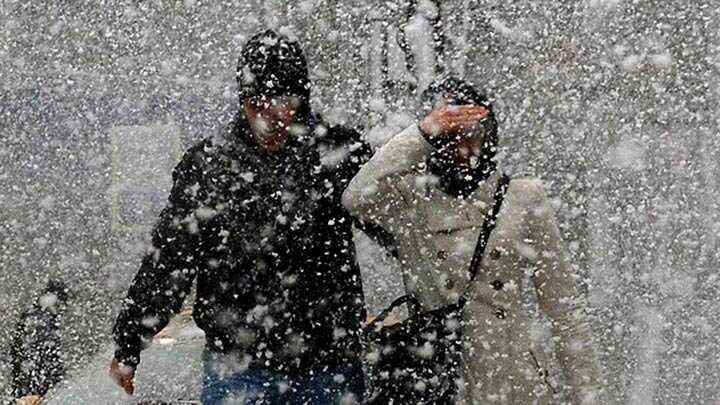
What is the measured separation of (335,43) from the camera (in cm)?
Answer: 859

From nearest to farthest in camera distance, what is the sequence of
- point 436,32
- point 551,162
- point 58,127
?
point 436,32
point 551,162
point 58,127

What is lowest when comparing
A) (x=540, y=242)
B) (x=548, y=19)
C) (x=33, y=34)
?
(x=33, y=34)

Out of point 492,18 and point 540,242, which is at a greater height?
point 540,242

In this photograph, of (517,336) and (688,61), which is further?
(688,61)

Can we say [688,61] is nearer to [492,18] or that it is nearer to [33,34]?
[492,18]

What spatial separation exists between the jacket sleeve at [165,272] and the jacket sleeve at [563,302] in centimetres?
75

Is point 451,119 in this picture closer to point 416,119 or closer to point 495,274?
point 495,274

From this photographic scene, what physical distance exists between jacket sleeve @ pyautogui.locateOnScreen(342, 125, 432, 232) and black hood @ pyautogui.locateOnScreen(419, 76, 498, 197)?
0.06 metres

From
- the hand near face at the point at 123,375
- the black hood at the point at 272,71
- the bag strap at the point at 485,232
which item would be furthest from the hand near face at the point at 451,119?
the hand near face at the point at 123,375

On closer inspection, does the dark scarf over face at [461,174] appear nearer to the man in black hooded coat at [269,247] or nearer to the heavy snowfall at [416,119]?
the man in black hooded coat at [269,247]

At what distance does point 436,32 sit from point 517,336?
435 centimetres

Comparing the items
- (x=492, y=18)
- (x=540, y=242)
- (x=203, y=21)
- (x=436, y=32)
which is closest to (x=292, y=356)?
(x=540, y=242)

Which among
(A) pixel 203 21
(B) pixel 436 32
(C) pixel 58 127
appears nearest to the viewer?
(B) pixel 436 32

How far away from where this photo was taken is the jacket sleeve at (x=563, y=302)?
2.47 m
